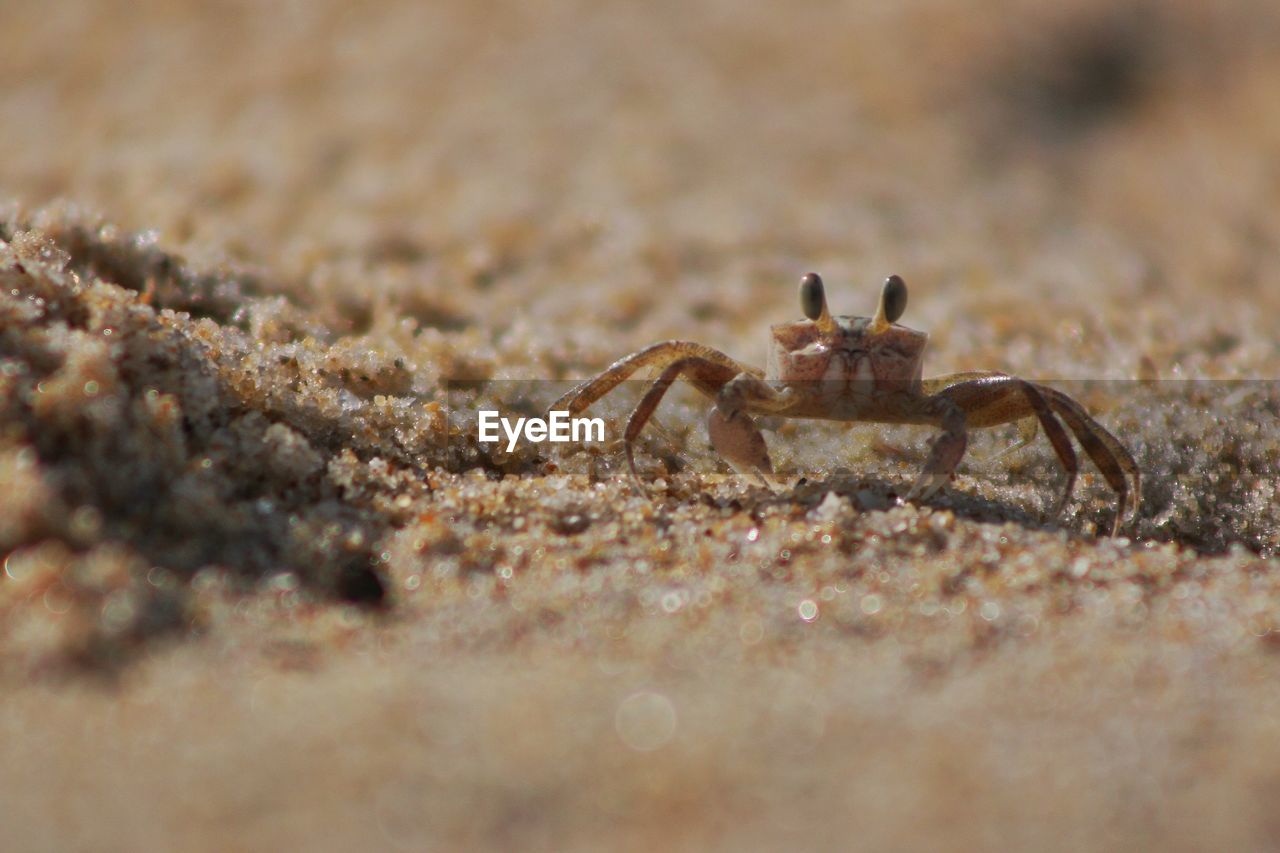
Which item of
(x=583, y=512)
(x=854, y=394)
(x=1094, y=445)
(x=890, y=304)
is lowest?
(x=583, y=512)

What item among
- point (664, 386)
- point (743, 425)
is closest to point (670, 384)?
point (664, 386)

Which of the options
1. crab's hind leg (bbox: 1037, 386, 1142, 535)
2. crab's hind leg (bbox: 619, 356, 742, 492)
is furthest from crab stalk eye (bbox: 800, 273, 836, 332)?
crab's hind leg (bbox: 1037, 386, 1142, 535)

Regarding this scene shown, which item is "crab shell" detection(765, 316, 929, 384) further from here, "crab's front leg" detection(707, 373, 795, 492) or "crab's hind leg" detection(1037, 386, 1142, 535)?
"crab's hind leg" detection(1037, 386, 1142, 535)

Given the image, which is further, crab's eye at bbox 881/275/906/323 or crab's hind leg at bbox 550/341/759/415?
crab's hind leg at bbox 550/341/759/415

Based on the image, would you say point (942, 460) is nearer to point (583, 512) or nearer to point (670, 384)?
point (670, 384)

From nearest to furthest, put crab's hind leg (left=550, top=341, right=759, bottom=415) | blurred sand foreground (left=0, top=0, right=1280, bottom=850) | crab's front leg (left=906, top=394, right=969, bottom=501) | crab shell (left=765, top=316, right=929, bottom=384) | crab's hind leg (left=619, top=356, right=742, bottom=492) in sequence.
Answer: blurred sand foreground (left=0, top=0, right=1280, bottom=850), crab's front leg (left=906, top=394, right=969, bottom=501), crab's hind leg (left=619, top=356, right=742, bottom=492), crab shell (left=765, top=316, right=929, bottom=384), crab's hind leg (left=550, top=341, right=759, bottom=415)

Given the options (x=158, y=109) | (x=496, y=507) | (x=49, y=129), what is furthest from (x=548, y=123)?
(x=496, y=507)
